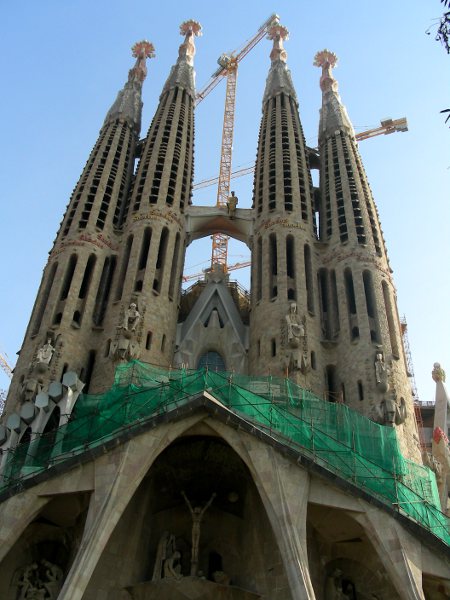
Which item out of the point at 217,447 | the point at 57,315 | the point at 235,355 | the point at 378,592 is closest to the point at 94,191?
the point at 57,315

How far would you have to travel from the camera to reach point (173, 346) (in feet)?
90.8

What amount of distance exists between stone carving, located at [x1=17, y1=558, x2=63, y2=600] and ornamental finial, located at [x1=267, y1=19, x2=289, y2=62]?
107 ft

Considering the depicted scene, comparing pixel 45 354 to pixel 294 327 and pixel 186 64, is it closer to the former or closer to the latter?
pixel 294 327

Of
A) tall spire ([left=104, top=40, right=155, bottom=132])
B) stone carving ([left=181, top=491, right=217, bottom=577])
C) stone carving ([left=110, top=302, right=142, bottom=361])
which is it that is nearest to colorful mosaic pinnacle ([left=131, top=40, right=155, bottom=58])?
tall spire ([left=104, top=40, right=155, bottom=132])

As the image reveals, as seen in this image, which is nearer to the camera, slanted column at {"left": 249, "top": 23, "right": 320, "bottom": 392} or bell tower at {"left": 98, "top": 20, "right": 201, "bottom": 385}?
slanted column at {"left": 249, "top": 23, "right": 320, "bottom": 392}

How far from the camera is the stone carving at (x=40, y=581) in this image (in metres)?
19.2

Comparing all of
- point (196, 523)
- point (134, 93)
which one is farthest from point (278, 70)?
point (196, 523)

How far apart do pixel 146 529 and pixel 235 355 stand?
28.5 feet

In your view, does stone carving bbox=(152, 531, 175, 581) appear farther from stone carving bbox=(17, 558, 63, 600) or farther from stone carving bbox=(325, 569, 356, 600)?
stone carving bbox=(325, 569, 356, 600)

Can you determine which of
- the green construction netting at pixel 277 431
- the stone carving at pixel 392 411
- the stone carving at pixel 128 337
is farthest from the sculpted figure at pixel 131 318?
the stone carving at pixel 392 411

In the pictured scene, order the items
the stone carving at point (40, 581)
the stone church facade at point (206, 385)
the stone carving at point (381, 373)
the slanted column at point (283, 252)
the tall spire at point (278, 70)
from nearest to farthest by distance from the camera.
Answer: the stone church facade at point (206, 385) → the stone carving at point (40, 581) → the stone carving at point (381, 373) → the slanted column at point (283, 252) → the tall spire at point (278, 70)

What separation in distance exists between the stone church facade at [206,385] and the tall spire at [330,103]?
0.55ft

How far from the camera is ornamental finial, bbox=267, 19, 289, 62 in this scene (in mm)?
43562

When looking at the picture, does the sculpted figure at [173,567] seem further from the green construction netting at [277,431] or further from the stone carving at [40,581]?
the green construction netting at [277,431]
